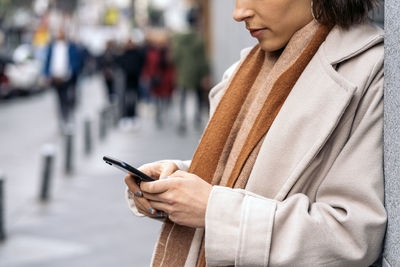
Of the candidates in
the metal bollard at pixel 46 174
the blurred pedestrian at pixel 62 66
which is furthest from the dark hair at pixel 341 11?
the blurred pedestrian at pixel 62 66

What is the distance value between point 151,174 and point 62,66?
41.1ft

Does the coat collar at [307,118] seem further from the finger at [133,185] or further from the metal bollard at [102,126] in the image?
the metal bollard at [102,126]

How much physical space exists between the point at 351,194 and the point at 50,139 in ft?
43.5

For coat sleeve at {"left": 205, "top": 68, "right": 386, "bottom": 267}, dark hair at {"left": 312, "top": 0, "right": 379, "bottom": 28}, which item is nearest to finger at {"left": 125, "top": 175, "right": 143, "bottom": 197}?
coat sleeve at {"left": 205, "top": 68, "right": 386, "bottom": 267}

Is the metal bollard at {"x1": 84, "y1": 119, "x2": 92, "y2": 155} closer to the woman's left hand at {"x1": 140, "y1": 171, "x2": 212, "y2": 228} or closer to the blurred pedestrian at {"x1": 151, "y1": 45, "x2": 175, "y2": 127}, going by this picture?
the blurred pedestrian at {"x1": 151, "y1": 45, "x2": 175, "y2": 127}

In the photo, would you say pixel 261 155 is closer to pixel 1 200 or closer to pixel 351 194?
pixel 351 194

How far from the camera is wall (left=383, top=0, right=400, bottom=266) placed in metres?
1.55

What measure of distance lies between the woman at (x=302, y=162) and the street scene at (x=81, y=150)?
3.89 metres

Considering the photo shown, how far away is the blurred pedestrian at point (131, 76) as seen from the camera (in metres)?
15.7

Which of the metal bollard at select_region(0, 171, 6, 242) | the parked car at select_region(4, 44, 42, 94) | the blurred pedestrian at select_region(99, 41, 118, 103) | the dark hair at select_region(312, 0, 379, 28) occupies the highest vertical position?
the dark hair at select_region(312, 0, 379, 28)

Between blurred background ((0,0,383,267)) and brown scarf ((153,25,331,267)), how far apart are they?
1.34ft

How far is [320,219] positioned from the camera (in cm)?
161

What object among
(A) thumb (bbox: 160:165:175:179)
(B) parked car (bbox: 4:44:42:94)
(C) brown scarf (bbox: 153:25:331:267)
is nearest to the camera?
(C) brown scarf (bbox: 153:25:331:267)

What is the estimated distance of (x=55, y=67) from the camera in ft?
46.5
